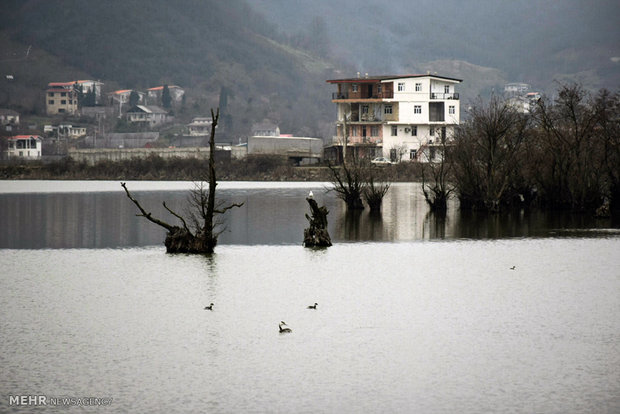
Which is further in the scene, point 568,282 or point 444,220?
point 444,220

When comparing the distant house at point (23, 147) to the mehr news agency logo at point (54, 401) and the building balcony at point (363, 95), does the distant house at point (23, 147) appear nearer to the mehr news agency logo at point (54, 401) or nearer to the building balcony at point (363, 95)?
the building balcony at point (363, 95)

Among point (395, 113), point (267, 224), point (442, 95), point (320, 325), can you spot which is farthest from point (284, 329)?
point (442, 95)

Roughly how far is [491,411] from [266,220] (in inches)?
1345

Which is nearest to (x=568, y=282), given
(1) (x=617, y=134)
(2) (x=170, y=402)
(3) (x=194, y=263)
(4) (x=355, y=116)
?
(3) (x=194, y=263)

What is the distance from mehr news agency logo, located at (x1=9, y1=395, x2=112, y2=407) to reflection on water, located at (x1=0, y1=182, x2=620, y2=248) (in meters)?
21.4

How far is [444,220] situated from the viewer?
46969mm

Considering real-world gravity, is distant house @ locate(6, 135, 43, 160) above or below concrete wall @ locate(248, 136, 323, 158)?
above

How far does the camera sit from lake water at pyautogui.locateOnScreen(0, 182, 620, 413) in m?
14.6

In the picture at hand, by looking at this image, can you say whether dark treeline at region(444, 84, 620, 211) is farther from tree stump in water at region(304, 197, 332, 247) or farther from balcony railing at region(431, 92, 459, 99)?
balcony railing at region(431, 92, 459, 99)

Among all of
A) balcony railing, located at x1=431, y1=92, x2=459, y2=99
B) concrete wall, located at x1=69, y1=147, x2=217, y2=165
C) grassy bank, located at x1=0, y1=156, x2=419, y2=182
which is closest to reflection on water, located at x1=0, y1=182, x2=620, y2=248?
grassy bank, located at x1=0, y1=156, x2=419, y2=182

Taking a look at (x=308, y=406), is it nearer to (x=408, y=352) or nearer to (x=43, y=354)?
(x=408, y=352)

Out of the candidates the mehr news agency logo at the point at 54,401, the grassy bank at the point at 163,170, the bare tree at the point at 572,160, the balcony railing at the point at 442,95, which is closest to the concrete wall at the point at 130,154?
the grassy bank at the point at 163,170

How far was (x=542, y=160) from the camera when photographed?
5184 centimetres

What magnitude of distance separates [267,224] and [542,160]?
17299 millimetres
